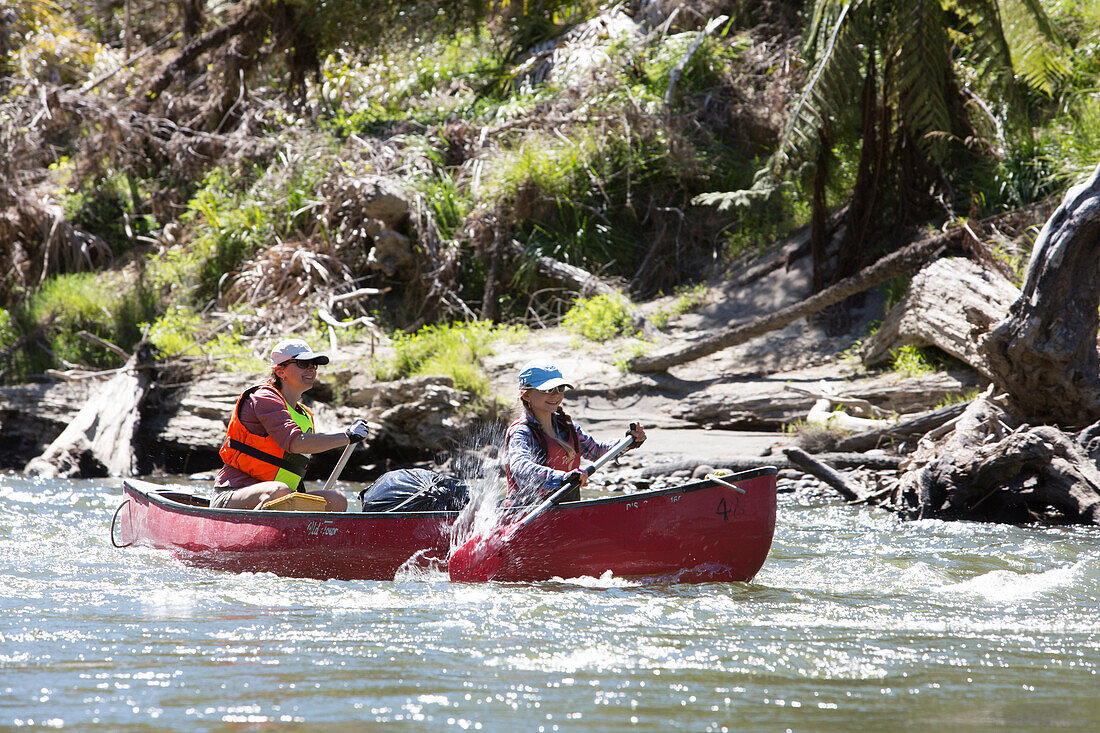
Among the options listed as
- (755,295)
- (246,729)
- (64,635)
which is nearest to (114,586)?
(64,635)

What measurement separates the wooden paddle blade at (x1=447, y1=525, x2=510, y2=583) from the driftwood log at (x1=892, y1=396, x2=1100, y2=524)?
337 cm

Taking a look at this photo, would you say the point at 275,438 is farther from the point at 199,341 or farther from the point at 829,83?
the point at 829,83

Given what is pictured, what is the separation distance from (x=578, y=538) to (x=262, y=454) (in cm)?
208

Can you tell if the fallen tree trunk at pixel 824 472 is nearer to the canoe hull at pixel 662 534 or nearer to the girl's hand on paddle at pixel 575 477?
the canoe hull at pixel 662 534

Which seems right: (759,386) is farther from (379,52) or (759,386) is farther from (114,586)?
(379,52)

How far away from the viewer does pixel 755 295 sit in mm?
11969

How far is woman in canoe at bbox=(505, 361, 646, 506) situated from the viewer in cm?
511

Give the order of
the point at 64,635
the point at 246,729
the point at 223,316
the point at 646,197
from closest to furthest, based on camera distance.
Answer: the point at 246,729 < the point at 64,635 < the point at 223,316 < the point at 646,197

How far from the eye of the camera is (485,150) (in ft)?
46.4

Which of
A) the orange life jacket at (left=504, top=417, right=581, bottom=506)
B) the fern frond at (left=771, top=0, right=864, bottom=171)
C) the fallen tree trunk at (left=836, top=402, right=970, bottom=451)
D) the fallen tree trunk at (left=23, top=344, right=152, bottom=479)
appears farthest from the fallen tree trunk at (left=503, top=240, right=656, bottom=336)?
the orange life jacket at (left=504, top=417, right=581, bottom=506)

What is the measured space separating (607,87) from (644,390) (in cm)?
550

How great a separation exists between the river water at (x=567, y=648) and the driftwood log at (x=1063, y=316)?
67.9 inches

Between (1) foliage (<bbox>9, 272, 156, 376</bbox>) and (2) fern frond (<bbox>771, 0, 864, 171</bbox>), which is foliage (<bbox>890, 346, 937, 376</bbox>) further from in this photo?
(1) foliage (<bbox>9, 272, 156, 376</bbox>)

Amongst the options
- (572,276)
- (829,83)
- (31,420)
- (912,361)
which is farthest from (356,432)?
(572,276)
